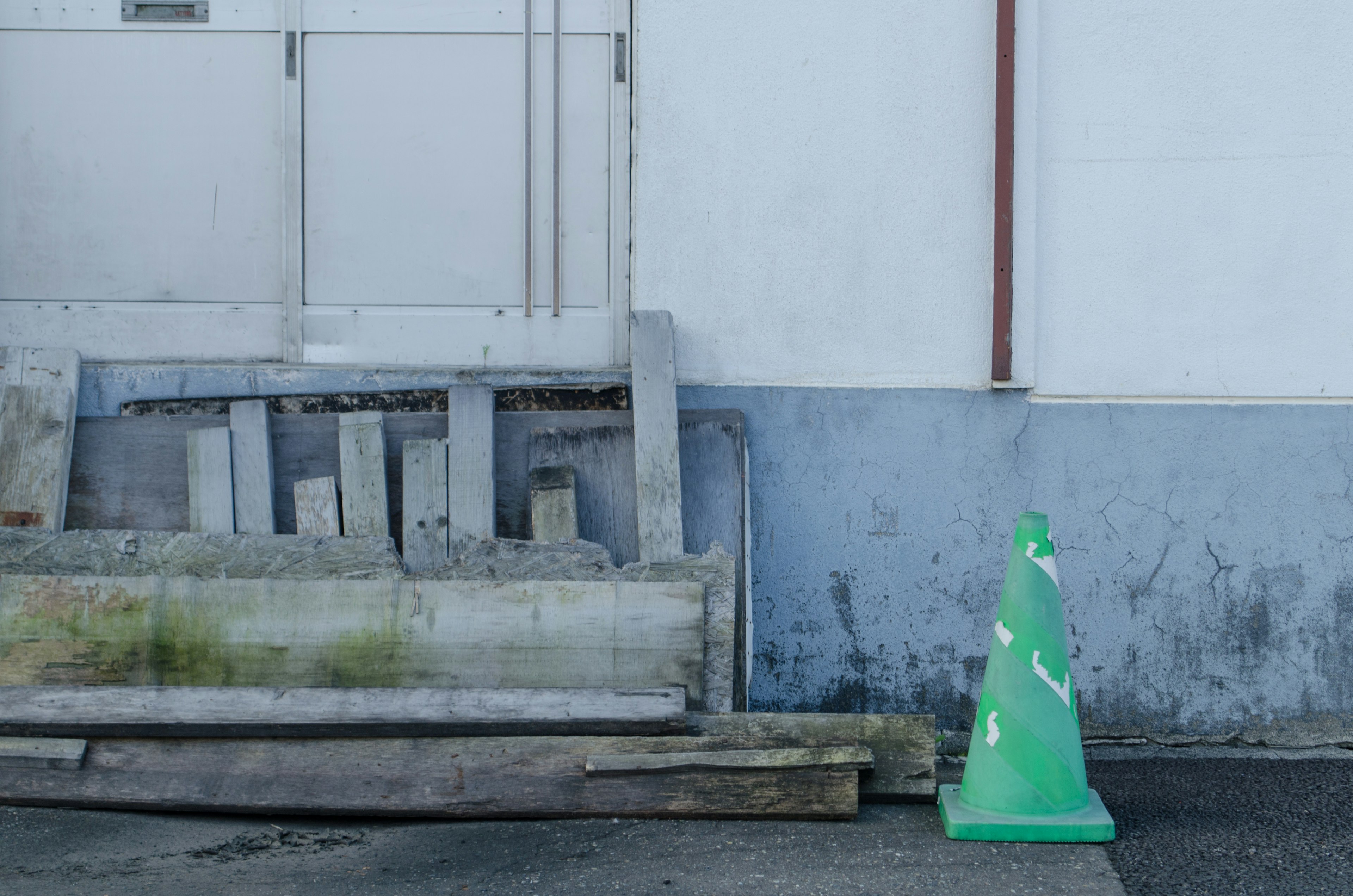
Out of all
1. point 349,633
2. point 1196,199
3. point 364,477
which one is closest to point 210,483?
point 364,477

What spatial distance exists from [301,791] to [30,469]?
1.71 meters

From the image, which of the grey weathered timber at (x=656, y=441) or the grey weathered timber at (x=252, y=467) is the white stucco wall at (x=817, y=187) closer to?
the grey weathered timber at (x=656, y=441)

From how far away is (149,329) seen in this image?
13.9 ft

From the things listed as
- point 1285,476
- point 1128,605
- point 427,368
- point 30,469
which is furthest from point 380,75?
point 1285,476

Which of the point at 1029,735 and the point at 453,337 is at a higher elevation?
the point at 453,337

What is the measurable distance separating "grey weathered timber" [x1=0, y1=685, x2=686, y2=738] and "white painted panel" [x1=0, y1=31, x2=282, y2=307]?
170 cm

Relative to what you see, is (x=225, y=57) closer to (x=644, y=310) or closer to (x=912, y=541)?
(x=644, y=310)

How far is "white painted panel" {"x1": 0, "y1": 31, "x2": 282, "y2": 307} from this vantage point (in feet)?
13.8

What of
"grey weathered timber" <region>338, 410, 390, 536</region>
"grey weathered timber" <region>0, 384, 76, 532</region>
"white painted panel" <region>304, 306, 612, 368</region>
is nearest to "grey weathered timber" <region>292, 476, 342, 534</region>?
"grey weathered timber" <region>338, 410, 390, 536</region>

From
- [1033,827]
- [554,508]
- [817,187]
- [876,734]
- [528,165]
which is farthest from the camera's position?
[528,165]

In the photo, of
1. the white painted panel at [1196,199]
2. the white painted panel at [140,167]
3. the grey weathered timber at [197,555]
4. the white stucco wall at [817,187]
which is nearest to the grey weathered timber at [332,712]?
the grey weathered timber at [197,555]

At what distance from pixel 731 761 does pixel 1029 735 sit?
0.89 meters

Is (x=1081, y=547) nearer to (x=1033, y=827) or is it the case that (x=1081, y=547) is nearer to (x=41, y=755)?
(x=1033, y=827)

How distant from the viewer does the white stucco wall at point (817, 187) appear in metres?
4.06
